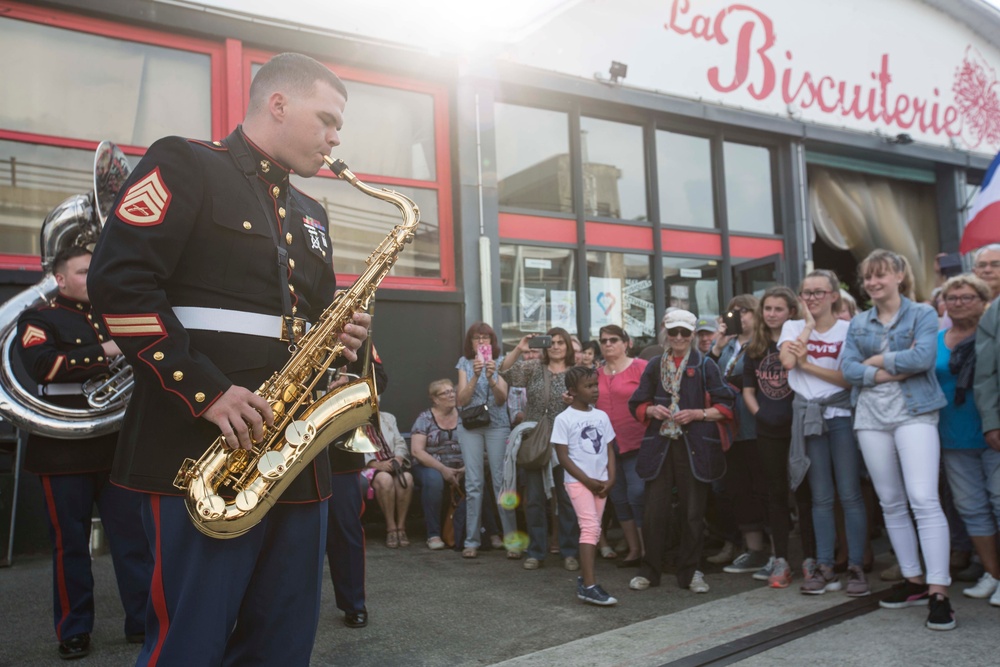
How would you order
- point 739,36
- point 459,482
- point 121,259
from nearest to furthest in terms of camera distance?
point 121,259, point 459,482, point 739,36

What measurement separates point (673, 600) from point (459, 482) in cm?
268

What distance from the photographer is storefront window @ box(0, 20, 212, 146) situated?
7.10m

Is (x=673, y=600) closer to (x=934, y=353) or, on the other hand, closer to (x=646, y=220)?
(x=934, y=353)

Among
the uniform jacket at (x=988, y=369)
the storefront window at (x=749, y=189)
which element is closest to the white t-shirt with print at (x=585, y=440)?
the uniform jacket at (x=988, y=369)

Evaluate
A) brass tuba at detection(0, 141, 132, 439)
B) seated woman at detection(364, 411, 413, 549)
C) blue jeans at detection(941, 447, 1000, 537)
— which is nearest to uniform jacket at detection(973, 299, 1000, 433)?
blue jeans at detection(941, 447, 1000, 537)

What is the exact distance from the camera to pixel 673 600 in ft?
16.3

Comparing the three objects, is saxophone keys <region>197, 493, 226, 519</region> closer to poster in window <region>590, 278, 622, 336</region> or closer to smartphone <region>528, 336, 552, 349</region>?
smartphone <region>528, 336, 552, 349</region>

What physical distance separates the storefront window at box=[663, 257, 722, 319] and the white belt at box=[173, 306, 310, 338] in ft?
29.4

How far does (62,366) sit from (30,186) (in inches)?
159

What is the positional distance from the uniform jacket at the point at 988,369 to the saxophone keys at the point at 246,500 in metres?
4.20

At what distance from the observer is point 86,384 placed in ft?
13.2

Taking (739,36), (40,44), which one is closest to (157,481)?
(40,44)

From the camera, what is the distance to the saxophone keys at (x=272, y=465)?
2.06 meters

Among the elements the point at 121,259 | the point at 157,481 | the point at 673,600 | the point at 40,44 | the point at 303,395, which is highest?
the point at 40,44
